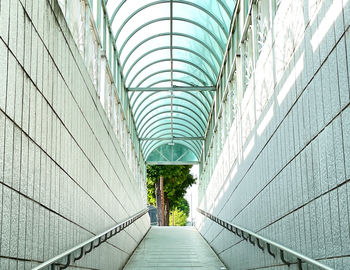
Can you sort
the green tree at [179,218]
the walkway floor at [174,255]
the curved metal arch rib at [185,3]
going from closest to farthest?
the walkway floor at [174,255] < the curved metal arch rib at [185,3] < the green tree at [179,218]

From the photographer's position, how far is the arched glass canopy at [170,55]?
603 inches

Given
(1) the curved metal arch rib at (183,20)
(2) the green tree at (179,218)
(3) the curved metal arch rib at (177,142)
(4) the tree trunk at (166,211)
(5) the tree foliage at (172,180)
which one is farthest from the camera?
(2) the green tree at (179,218)

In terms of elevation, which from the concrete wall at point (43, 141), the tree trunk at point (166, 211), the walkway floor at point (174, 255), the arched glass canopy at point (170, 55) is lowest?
the walkway floor at point (174, 255)

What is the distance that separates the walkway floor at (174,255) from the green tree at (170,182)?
59.5ft

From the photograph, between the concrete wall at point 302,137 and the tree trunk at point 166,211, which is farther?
the tree trunk at point 166,211

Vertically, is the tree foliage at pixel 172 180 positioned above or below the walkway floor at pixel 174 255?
above

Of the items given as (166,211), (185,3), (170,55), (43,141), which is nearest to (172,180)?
(166,211)

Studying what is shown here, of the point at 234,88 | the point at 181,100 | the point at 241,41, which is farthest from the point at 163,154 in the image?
the point at 241,41

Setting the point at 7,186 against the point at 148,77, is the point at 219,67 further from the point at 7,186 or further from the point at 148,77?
the point at 7,186

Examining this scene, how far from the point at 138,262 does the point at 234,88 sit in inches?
198

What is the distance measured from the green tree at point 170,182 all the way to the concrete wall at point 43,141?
29506 millimetres

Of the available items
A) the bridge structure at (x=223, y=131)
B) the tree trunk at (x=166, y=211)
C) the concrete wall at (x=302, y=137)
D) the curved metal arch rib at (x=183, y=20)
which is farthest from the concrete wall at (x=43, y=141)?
the tree trunk at (x=166, y=211)

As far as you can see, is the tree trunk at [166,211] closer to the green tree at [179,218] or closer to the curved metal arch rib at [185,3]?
the green tree at [179,218]

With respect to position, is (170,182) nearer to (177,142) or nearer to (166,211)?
(166,211)
